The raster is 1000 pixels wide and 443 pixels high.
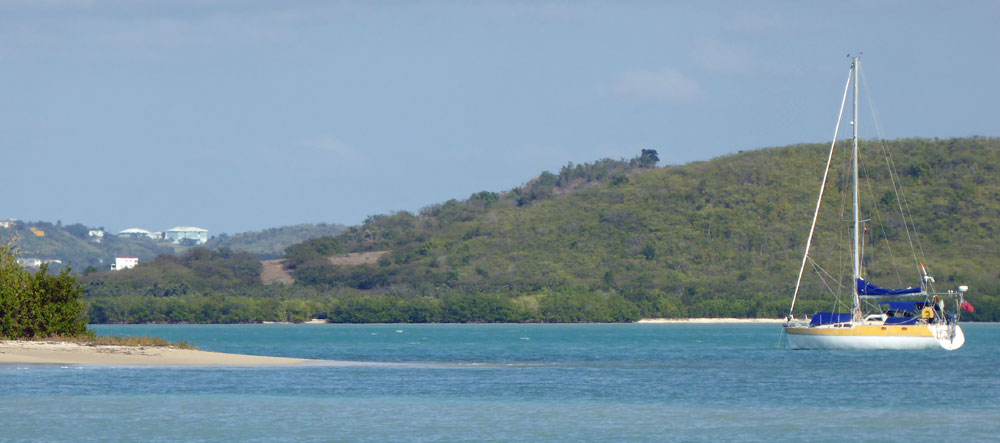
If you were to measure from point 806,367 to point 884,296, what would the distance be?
10704mm

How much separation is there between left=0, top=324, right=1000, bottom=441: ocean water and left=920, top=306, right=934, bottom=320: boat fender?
12.4ft

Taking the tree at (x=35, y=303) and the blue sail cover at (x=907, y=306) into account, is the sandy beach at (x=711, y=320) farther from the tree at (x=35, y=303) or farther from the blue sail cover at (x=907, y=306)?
the tree at (x=35, y=303)

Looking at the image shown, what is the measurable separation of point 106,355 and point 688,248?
10878 centimetres

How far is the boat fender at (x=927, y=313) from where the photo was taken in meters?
67.9

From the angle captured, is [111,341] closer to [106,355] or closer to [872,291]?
[106,355]

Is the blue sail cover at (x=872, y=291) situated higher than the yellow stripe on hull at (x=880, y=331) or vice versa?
the blue sail cover at (x=872, y=291)

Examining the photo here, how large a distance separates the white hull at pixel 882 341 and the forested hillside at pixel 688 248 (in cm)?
5398

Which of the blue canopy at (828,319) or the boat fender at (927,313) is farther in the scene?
the blue canopy at (828,319)

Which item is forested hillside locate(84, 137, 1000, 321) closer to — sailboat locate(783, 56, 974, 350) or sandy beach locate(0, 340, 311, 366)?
sailboat locate(783, 56, 974, 350)

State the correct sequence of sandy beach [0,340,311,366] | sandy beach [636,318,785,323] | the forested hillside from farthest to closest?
sandy beach [636,318,785,323] → the forested hillside → sandy beach [0,340,311,366]

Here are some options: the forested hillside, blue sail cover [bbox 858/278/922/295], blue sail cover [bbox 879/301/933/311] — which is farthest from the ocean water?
the forested hillside

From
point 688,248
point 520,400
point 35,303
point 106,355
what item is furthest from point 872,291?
point 688,248

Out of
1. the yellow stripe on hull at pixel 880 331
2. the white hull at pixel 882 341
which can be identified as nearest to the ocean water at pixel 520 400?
the white hull at pixel 882 341

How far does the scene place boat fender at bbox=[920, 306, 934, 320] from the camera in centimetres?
Answer: 6788
